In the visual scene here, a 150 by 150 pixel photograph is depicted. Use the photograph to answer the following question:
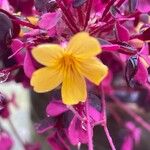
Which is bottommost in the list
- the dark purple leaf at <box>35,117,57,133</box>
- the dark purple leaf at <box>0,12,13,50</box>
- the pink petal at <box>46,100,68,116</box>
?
the dark purple leaf at <box>35,117,57,133</box>

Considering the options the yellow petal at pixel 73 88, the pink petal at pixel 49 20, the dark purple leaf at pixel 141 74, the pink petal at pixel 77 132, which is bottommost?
the pink petal at pixel 77 132

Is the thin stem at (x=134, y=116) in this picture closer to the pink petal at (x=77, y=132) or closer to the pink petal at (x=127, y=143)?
the pink petal at (x=127, y=143)

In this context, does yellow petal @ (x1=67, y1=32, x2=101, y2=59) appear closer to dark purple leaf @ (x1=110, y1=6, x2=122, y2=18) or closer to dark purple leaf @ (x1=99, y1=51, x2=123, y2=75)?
dark purple leaf @ (x1=110, y1=6, x2=122, y2=18)

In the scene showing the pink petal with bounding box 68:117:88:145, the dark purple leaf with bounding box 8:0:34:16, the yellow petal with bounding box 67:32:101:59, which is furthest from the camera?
the dark purple leaf with bounding box 8:0:34:16

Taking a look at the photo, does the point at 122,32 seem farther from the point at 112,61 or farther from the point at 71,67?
the point at 112,61

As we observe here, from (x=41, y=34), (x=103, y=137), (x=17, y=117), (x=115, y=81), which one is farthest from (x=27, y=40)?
(x=17, y=117)

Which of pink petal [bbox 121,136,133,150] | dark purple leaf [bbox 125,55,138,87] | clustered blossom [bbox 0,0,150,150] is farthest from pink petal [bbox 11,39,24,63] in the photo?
pink petal [bbox 121,136,133,150]

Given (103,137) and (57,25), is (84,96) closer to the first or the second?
(57,25)

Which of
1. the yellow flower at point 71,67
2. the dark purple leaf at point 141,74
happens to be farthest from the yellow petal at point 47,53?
the dark purple leaf at point 141,74
